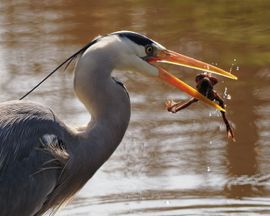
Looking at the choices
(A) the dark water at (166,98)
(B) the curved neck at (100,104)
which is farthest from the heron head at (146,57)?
(A) the dark water at (166,98)

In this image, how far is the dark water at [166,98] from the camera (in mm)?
6758

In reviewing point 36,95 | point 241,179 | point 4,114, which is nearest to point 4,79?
point 36,95

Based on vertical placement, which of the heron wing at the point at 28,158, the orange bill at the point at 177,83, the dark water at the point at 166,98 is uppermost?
the orange bill at the point at 177,83

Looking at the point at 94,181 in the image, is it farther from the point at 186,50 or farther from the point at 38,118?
the point at 186,50

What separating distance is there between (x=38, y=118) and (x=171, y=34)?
4989 mm

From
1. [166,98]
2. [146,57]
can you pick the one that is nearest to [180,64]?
[146,57]

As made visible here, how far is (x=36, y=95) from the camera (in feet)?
28.4

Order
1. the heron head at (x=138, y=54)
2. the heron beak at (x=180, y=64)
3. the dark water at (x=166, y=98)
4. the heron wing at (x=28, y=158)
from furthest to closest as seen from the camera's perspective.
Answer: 1. the dark water at (x=166, y=98)
2. the heron beak at (x=180, y=64)
3. the heron head at (x=138, y=54)
4. the heron wing at (x=28, y=158)

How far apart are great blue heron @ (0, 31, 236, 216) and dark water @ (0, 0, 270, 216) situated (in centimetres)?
100

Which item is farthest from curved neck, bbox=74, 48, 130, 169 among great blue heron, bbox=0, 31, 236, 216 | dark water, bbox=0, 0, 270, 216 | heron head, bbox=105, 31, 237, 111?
dark water, bbox=0, 0, 270, 216

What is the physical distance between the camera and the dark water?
22.2 ft

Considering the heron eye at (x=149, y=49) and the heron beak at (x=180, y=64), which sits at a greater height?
the heron eye at (x=149, y=49)

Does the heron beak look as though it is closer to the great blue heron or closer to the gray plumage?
the great blue heron

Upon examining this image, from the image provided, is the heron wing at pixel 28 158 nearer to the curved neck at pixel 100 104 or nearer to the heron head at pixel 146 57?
the curved neck at pixel 100 104
